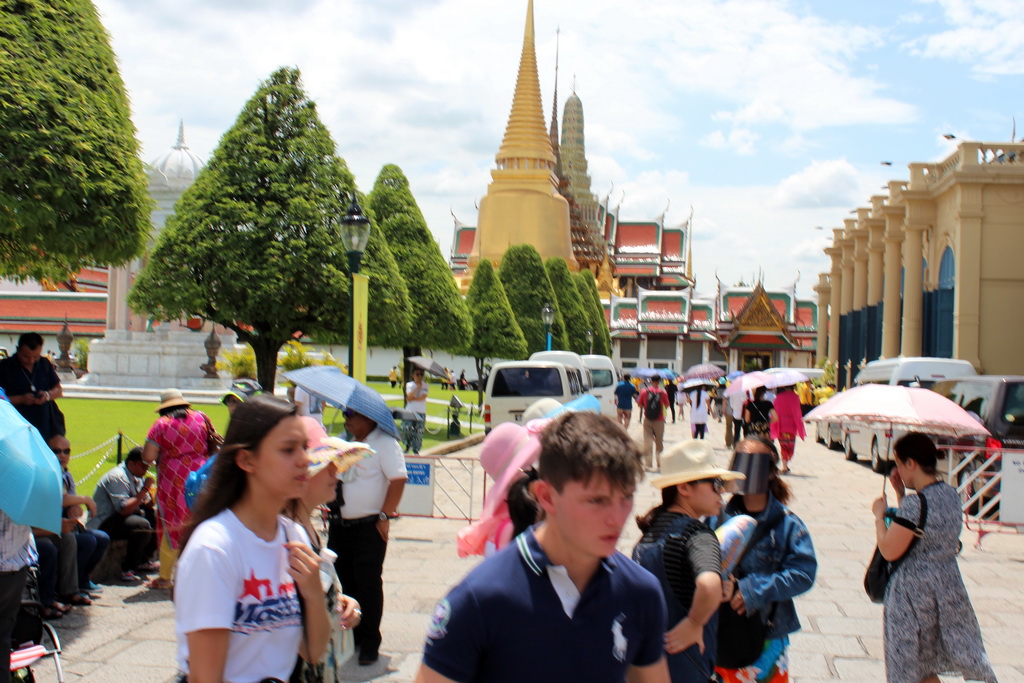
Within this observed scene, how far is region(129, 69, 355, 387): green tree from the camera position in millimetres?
15273

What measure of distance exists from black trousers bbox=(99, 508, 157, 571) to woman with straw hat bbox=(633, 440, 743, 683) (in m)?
5.64

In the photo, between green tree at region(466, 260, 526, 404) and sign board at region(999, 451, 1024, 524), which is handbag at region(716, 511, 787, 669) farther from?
green tree at region(466, 260, 526, 404)

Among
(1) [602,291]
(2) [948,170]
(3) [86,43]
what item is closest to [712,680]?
(3) [86,43]

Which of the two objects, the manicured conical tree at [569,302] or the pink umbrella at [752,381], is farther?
the manicured conical tree at [569,302]

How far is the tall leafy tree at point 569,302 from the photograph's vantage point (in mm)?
48781

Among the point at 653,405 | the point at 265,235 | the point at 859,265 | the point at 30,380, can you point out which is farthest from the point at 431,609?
the point at 859,265

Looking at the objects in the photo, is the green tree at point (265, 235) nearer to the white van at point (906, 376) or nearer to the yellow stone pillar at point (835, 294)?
the white van at point (906, 376)

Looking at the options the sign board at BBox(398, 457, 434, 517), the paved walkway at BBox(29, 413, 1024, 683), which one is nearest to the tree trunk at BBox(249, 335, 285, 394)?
the paved walkway at BBox(29, 413, 1024, 683)

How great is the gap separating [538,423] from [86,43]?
6418 mm

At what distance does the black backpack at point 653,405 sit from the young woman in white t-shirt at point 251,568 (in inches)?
605

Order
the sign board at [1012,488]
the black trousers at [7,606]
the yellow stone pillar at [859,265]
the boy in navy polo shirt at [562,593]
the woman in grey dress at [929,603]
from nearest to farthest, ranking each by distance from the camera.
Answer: the boy in navy polo shirt at [562,593], the black trousers at [7,606], the woman in grey dress at [929,603], the sign board at [1012,488], the yellow stone pillar at [859,265]

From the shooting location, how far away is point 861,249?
39.1 metres

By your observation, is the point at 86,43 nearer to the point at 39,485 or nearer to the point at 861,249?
the point at 39,485

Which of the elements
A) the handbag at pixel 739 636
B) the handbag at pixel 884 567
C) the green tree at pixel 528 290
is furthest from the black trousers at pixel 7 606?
the green tree at pixel 528 290
